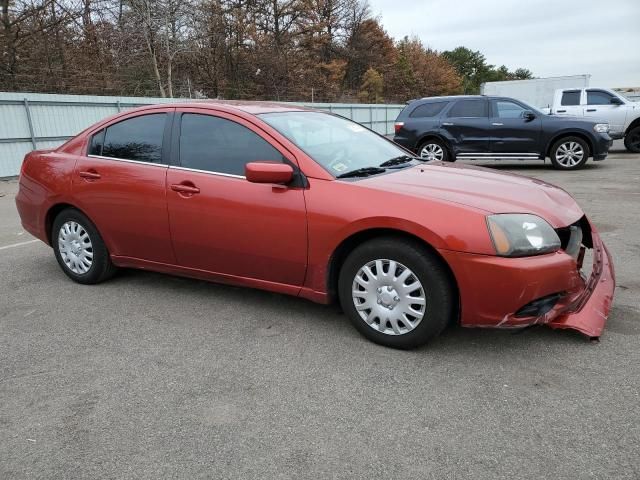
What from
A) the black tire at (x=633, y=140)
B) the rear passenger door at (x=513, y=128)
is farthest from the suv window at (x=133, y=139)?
the black tire at (x=633, y=140)

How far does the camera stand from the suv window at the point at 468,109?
1190cm

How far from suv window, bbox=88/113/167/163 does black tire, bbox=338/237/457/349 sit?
1.83m

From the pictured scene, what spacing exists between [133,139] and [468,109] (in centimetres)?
941

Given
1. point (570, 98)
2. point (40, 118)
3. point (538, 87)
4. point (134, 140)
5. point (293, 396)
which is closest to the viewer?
point (293, 396)

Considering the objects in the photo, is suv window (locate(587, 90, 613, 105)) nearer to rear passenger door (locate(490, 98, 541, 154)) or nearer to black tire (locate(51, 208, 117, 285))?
rear passenger door (locate(490, 98, 541, 154))

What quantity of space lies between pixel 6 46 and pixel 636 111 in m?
20.4

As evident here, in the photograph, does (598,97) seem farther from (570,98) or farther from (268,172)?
(268,172)

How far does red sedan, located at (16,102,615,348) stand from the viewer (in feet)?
9.87

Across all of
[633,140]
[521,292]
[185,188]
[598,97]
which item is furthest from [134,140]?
[633,140]

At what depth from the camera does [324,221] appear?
10.9 feet

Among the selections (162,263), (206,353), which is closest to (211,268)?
(162,263)

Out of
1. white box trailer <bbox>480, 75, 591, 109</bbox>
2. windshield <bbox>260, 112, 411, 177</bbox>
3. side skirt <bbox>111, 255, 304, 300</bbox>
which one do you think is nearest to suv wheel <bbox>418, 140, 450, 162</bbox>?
windshield <bbox>260, 112, 411, 177</bbox>

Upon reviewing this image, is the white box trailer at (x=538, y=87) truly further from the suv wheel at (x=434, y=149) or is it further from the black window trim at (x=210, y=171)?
the black window trim at (x=210, y=171)

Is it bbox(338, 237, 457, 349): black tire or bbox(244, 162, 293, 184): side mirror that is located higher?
bbox(244, 162, 293, 184): side mirror
